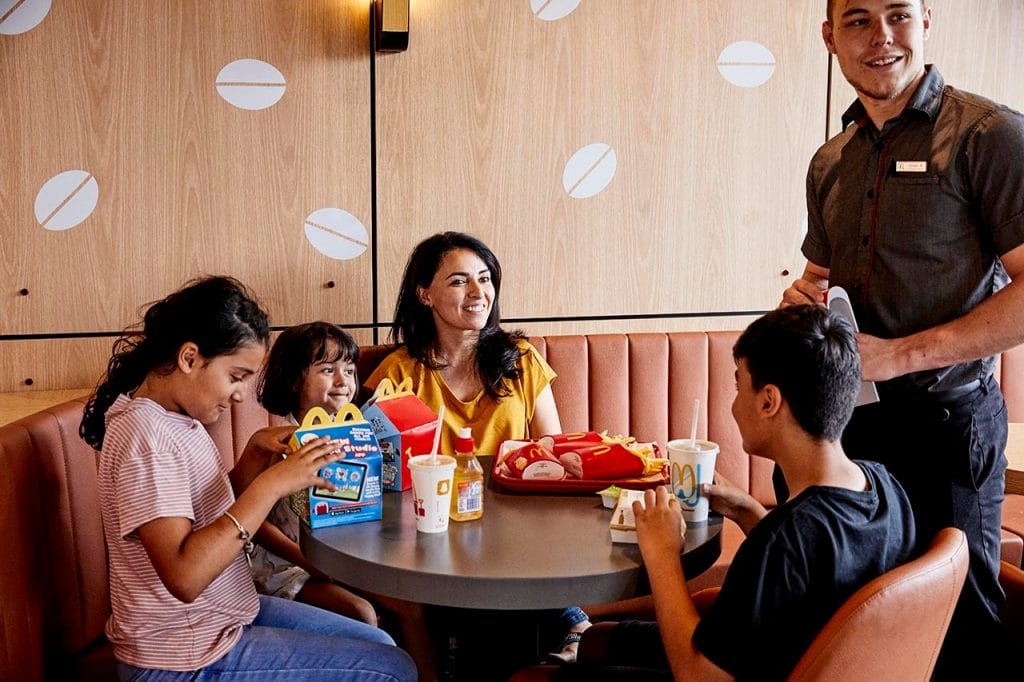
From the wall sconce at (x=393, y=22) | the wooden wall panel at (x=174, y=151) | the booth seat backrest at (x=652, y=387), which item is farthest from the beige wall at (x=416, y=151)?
the booth seat backrest at (x=652, y=387)

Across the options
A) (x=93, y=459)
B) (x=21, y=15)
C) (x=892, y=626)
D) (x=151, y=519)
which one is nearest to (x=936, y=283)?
(x=892, y=626)

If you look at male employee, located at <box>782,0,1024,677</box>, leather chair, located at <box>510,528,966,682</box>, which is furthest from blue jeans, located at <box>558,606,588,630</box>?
leather chair, located at <box>510,528,966,682</box>

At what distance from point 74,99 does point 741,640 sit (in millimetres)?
2502

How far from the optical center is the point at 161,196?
2992mm

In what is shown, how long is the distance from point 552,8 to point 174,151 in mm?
1308

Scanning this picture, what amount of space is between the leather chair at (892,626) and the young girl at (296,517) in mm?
1302

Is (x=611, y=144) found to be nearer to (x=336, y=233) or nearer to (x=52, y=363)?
(x=336, y=233)

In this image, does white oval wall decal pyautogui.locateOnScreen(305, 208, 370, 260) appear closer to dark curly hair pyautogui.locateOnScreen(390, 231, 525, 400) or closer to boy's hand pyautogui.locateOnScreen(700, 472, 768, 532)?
dark curly hair pyautogui.locateOnScreen(390, 231, 525, 400)

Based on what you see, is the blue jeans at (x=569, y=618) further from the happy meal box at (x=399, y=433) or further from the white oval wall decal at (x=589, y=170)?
the white oval wall decal at (x=589, y=170)

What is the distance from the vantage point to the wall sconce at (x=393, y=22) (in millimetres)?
2918

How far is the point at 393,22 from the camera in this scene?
2.93m

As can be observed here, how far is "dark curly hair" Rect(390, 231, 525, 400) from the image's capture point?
109 inches

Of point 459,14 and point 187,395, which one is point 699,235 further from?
point 187,395

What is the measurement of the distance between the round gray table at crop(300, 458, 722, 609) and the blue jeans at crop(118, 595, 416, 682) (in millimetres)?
177
